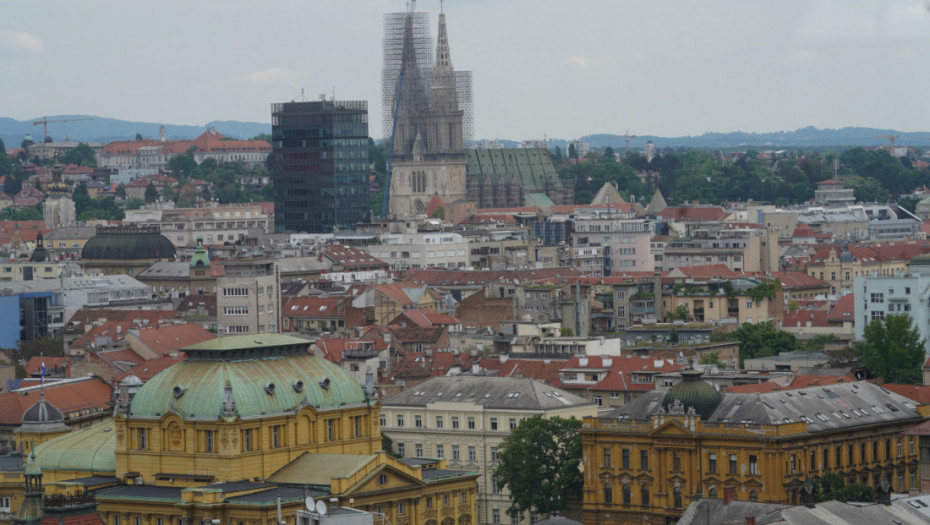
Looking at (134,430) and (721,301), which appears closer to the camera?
(134,430)

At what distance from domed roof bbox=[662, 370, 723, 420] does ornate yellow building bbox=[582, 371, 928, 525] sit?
0.04m

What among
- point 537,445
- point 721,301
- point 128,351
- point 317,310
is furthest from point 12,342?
point 537,445

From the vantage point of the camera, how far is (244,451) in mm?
92250

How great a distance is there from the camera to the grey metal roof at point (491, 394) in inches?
4461

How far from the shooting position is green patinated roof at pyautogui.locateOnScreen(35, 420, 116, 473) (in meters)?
95.9

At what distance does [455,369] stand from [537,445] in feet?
67.8

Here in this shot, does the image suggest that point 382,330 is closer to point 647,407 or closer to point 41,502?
point 647,407

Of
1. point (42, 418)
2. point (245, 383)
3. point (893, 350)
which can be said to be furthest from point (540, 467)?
point (893, 350)

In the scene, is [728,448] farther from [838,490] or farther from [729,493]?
[838,490]

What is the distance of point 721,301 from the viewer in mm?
173250

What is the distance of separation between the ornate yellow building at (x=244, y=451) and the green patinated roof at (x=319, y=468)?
0.24 ft

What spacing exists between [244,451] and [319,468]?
2799mm

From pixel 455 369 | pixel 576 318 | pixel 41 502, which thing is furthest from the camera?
pixel 576 318

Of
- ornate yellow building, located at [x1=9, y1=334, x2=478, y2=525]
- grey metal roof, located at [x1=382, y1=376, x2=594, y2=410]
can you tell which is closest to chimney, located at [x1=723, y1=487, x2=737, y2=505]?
ornate yellow building, located at [x1=9, y1=334, x2=478, y2=525]
